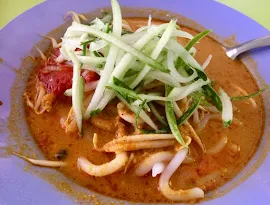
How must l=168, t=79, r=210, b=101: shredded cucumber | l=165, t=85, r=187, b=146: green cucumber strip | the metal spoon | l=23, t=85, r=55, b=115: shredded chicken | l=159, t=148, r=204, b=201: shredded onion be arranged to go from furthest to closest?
the metal spoon → l=23, t=85, r=55, b=115: shredded chicken → l=168, t=79, r=210, b=101: shredded cucumber → l=165, t=85, r=187, b=146: green cucumber strip → l=159, t=148, r=204, b=201: shredded onion

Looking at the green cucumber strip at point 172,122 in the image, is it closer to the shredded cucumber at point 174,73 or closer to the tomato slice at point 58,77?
the shredded cucumber at point 174,73

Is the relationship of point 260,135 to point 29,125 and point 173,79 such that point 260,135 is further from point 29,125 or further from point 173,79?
point 29,125

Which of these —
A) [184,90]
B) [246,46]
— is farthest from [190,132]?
[246,46]

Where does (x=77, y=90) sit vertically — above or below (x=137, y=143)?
above

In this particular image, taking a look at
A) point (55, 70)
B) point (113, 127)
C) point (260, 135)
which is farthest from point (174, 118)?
point (55, 70)

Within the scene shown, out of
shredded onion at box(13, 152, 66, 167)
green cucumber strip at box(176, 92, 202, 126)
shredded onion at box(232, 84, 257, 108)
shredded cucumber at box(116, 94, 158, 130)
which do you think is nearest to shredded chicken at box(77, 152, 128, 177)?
shredded onion at box(13, 152, 66, 167)

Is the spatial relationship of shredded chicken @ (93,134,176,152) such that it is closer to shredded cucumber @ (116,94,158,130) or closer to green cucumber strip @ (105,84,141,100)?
shredded cucumber @ (116,94,158,130)

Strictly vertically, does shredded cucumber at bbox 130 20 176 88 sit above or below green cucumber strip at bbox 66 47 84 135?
above

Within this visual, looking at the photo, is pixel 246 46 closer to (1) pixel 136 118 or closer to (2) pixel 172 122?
(2) pixel 172 122
